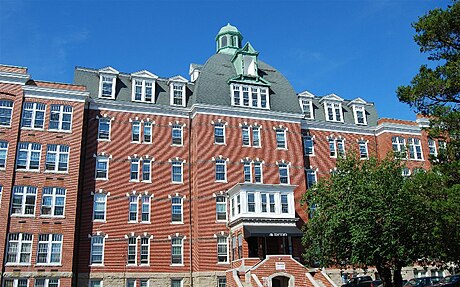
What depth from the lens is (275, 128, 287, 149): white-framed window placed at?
39.7 metres

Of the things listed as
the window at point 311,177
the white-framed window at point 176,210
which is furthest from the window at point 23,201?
the window at point 311,177

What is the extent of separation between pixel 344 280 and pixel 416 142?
16071mm

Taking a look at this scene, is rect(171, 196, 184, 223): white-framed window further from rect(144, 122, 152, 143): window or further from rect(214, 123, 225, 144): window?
rect(214, 123, 225, 144): window

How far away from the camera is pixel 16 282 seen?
30234 mm

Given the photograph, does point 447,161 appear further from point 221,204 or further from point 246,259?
point 221,204

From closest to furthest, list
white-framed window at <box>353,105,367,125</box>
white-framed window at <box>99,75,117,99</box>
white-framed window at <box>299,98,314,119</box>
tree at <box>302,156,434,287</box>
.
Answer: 1. tree at <box>302,156,434,287</box>
2. white-framed window at <box>99,75,117,99</box>
3. white-framed window at <box>299,98,314,119</box>
4. white-framed window at <box>353,105,367,125</box>

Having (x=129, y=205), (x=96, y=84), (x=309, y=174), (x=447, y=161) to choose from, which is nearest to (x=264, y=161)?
(x=309, y=174)

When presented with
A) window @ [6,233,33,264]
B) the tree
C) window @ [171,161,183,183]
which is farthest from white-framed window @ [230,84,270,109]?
window @ [6,233,33,264]

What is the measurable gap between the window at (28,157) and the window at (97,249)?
258 inches

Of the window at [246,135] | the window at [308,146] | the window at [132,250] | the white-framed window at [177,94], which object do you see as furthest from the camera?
the window at [308,146]

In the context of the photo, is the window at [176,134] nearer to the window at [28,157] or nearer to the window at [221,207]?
the window at [221,207]

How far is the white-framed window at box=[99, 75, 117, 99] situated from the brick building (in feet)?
0.30

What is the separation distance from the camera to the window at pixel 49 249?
31.4m

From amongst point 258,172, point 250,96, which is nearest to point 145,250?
point 258,172
